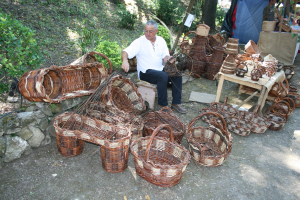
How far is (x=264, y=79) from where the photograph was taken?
3.98 m

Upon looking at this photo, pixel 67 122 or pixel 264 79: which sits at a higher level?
pixel 264 79

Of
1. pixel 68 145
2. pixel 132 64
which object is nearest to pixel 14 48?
pixel 68 145

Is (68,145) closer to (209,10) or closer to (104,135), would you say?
(104,135)

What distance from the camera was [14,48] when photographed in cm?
270

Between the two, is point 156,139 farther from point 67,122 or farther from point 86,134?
point 67,122

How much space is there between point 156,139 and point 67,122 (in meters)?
1.25

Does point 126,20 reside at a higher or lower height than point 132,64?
higher

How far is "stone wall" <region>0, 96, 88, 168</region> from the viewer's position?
255cm

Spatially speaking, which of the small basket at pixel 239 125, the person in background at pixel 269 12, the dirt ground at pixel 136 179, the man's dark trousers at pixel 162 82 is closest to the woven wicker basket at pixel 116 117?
the dirt ground at pixel 136 179

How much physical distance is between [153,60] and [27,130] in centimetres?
238

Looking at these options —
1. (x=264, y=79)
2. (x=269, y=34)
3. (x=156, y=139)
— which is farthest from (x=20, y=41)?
(x=269, y=34)

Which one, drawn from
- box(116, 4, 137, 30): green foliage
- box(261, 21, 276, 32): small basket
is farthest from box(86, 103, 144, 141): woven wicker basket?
box(261, 21, 276, 32): small basket

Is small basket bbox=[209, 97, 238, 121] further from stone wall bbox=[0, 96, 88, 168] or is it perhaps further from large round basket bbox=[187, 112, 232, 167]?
stone wall bbox=[0, 96, 88, 168]

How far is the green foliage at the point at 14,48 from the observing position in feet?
8.35
